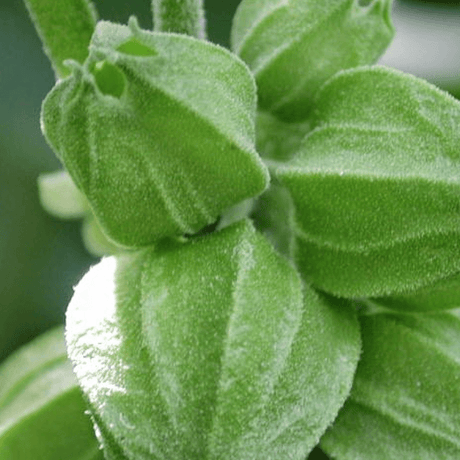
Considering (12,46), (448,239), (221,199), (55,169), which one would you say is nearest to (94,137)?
(221,199)

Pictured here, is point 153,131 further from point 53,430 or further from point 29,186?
point 29,186

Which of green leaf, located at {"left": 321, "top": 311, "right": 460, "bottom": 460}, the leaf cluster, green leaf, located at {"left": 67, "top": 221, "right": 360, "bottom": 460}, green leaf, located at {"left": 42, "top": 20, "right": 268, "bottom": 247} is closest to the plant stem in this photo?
the leaf cluster

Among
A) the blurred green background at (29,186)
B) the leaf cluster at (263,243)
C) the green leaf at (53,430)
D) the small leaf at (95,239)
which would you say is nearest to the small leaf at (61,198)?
the small leaf at (95,239)

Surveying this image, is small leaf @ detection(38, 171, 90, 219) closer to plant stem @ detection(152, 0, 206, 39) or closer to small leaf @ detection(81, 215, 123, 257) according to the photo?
small leaf @ detection(81, 215, 123, 257)

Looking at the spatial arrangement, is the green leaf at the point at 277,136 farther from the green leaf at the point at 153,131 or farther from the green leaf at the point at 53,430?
the green leaf at the point at 53,430

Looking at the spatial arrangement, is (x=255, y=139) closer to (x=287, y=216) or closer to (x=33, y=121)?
(x=287, y=216)

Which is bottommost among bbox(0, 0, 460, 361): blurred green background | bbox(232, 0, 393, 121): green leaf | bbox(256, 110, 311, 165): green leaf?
bbox(0, 0, 460, 361): blurred green background
